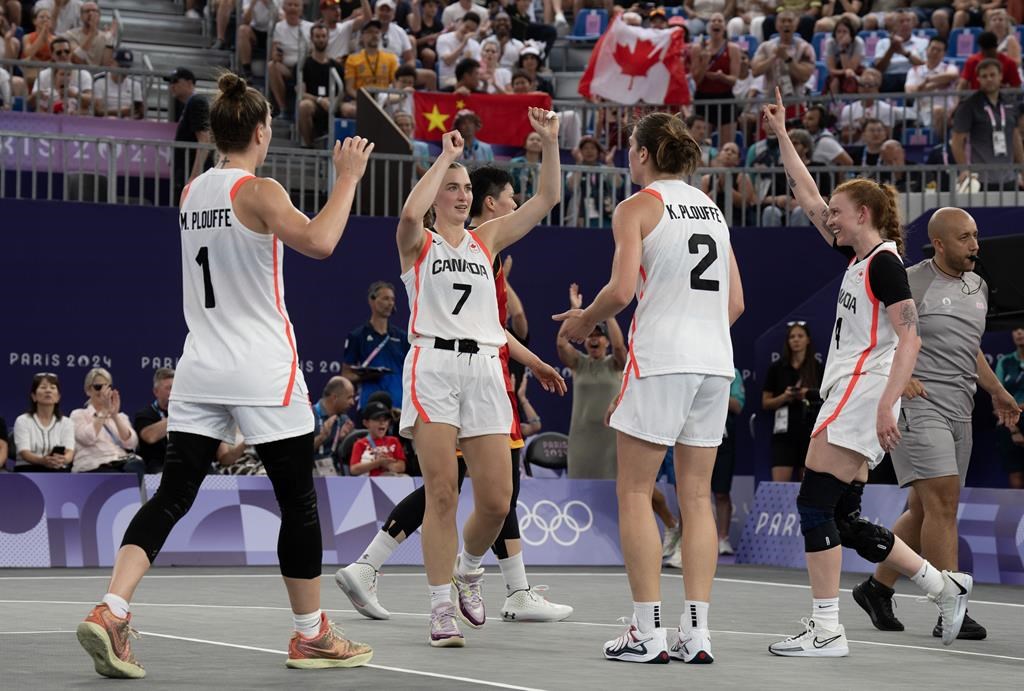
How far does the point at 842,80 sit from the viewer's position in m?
19.0

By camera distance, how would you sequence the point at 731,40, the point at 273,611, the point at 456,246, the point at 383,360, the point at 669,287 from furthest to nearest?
the point at 731,40
the point at 383,360
the point at 273,611
the point at 456,246
the point at 669,287

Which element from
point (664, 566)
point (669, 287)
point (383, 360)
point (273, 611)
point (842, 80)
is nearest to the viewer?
point (669, 287)

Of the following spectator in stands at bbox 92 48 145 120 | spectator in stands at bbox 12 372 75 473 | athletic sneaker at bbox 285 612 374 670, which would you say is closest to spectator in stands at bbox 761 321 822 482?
spectator in stands at bbox 12 372 75 473

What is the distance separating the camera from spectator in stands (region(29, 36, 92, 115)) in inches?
649

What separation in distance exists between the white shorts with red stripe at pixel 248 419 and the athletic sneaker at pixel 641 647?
1564 millimetres

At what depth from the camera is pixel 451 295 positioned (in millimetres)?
7168

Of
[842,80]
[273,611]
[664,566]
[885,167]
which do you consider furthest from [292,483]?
[842,80]

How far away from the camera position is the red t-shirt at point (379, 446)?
1325 cm

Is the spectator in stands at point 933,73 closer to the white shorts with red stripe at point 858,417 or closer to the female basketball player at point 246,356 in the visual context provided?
the white shorts with red stripe at point 858,417

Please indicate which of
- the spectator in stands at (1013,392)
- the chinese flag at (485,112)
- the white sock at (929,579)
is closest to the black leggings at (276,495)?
the white sock at (929,579)

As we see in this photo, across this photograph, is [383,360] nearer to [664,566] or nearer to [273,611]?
[664,566]

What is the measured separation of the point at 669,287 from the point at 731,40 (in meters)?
→ 14.4

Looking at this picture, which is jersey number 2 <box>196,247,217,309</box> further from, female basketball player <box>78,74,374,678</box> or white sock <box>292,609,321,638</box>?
white sock <box>292,609,321,638</box>

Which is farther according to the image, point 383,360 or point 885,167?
point 885,167
